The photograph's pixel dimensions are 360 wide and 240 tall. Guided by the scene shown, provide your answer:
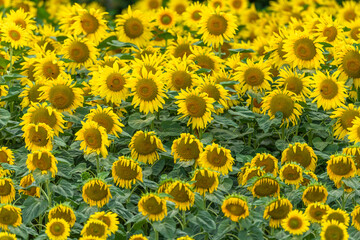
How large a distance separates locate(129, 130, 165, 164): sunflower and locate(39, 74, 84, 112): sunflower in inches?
26.7

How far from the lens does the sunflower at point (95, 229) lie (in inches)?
173

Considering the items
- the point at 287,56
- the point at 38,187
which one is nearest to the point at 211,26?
the point at 287,56

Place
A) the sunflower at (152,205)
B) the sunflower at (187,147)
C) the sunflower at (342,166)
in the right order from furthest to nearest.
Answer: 1. the sunflower at (187,147)
2. the sunflower at (342,166)
3. the sunflower at (152,205)

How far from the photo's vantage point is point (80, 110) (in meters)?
5.91

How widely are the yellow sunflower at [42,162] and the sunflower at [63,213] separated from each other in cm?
37

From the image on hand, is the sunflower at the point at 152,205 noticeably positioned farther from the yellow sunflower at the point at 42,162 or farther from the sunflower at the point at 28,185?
the sunflower at the point at 28,185

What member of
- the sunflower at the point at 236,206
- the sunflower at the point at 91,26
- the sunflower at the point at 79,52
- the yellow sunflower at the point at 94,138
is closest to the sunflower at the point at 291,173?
the sunflower at the point at 236,206

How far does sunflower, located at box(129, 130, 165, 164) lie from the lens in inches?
211

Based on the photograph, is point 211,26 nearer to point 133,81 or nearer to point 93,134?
point 133,81

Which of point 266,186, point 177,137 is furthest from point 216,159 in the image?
point 177,137

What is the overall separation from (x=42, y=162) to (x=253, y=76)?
213cm

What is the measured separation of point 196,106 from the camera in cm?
563

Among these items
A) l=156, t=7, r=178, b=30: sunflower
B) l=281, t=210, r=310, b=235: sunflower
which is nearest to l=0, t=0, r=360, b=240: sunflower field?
l=281, t=210, r=310, b=235: sunflower

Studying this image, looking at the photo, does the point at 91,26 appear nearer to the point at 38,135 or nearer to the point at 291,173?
the point at 38,135
